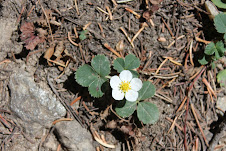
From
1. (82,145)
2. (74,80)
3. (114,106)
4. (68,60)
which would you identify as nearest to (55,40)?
(68,60)

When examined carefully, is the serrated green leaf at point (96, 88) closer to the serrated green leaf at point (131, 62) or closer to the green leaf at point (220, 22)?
the serrated green leaf at point (131, 62)

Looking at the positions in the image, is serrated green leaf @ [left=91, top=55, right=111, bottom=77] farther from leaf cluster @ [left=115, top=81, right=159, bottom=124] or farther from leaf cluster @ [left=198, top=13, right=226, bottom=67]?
leaf cluster @ [left=198, top=13, right=226, bottom=67]

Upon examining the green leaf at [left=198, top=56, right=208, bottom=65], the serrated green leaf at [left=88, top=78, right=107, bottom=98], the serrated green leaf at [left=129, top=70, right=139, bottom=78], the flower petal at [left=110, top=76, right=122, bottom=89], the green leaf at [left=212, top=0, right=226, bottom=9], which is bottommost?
the serrated green leaf at [left=88, top=78, right=107, bottom=98]

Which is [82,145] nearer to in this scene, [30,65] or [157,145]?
[157,145]

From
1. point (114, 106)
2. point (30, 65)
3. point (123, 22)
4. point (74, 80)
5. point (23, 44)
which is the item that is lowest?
point (114, 106)

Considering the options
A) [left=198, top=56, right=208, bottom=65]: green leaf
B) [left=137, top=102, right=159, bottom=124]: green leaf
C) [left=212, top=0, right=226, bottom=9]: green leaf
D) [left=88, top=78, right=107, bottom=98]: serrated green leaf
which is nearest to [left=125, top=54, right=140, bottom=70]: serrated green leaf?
[left=88, top=78, right=107, bottom=98]: serrated green leaf

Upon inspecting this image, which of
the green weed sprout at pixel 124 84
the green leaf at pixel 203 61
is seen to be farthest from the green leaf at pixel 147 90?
the green leaf at pixel 203 61
